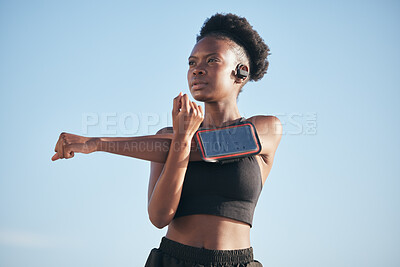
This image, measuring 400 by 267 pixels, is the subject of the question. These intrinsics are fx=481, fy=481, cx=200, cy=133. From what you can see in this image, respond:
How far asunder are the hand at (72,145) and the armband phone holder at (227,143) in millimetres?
625

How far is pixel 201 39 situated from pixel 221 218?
4.16ft

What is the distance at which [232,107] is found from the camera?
3395 millimetres

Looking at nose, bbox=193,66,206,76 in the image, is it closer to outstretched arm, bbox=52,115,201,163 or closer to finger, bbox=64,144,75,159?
outstretched arm, bbox=52,115,201,163

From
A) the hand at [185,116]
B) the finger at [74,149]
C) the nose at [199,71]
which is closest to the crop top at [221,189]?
the hand at [185,116]

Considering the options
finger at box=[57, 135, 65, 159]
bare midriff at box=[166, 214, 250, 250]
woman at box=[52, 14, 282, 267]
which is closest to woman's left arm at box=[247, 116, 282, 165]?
woman at box=[52, 14, 282, 267]

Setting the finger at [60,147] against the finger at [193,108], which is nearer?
the finger at [60,147]

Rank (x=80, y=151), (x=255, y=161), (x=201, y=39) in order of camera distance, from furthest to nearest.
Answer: (x=201, y=39) → (x=255, y=161) → (x=80, y=151)

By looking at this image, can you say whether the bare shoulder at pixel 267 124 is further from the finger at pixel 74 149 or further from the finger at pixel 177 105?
the finger at pixel 74 149

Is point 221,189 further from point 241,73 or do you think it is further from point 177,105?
point 241,73

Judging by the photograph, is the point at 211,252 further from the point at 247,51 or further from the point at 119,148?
the point at 247,51

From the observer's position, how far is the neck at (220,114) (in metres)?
3.34

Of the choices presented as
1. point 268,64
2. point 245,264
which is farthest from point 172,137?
point 268,64

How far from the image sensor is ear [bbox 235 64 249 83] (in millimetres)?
3334

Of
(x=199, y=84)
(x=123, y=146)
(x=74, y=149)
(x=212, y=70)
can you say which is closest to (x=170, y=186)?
(x=123, y=146)
